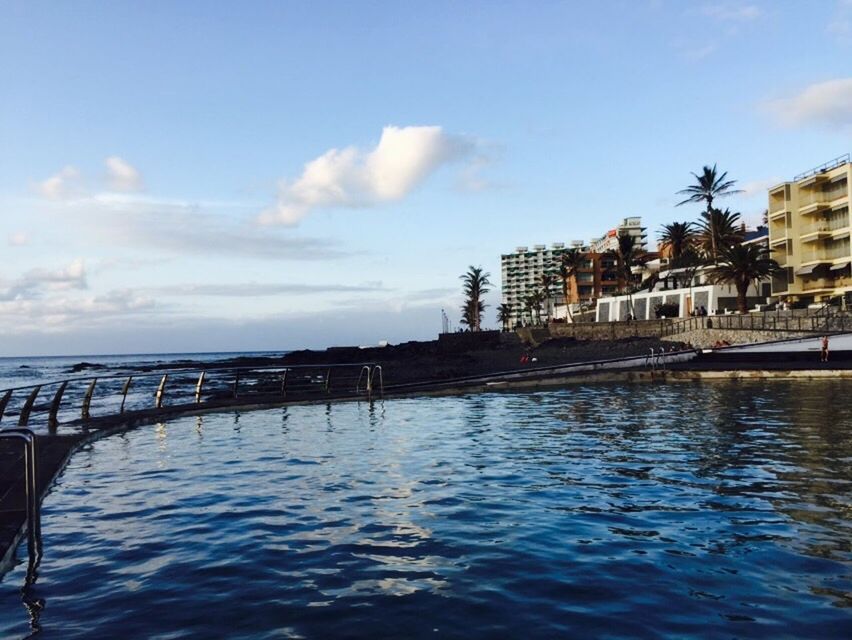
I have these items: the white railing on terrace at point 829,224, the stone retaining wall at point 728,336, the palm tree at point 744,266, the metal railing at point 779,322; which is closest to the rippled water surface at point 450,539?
the metal railing at point 779,322

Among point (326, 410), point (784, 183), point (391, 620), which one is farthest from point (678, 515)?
point (784, 183)

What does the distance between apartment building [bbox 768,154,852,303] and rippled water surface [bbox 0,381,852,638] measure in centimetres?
5924

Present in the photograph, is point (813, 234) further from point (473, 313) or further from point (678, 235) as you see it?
point (473, 313)

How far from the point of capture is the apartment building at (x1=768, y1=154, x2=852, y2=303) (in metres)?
66.6

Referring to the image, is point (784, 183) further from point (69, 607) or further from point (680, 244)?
point (69, 607)

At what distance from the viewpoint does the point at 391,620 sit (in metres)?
6.00

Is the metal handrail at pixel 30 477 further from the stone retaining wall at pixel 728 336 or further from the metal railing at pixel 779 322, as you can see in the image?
the stone retaining wall at pixel 728 336

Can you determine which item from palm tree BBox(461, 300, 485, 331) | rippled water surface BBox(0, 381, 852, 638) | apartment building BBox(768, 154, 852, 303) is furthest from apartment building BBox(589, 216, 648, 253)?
rippled water surface BBox(0, 381, 852, 638)

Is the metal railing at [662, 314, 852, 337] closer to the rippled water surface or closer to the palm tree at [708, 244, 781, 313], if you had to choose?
the palm tree at [708, 244, 781, 313]

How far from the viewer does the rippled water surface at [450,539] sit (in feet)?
19.8

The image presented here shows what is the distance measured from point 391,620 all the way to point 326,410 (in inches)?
802

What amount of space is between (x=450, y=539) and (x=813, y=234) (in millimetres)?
73738

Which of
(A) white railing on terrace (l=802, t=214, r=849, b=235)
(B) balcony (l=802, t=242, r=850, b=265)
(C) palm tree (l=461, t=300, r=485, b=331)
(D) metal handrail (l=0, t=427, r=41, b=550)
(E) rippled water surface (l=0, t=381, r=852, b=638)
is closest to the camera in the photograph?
(E) rippled water surface (l=0, t=381, r=852, b=638)

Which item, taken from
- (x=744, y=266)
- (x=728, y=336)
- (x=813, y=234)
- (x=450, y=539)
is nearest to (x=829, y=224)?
(x=813, y=234)
